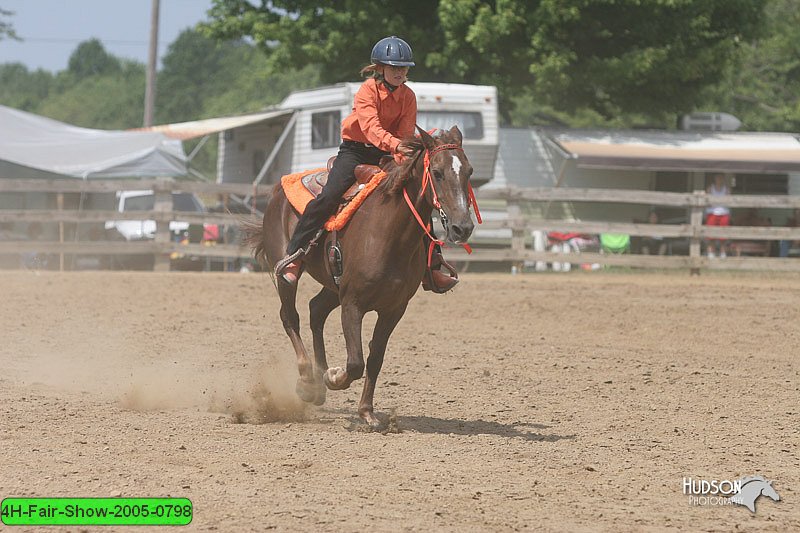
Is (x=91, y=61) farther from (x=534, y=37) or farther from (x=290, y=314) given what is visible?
(x=290, y=314)

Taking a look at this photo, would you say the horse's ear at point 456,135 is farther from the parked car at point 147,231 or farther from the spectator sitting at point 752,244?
the spectator sitting at point 752,244

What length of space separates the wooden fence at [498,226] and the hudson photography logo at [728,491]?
13.9m

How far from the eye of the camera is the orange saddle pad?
743cm

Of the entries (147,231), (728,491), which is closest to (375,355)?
(728,491)

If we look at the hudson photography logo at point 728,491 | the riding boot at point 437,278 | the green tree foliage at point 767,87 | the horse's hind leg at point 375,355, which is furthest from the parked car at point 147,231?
the green tree foliage at point 767,87

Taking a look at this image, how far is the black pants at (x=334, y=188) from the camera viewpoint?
7691 mm

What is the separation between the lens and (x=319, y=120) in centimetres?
2298

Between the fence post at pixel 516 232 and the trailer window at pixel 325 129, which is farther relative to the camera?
the trailer window at pixel 325 129

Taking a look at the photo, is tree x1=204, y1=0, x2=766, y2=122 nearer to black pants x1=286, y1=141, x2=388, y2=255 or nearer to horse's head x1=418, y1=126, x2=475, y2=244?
black pants x1=286, y1=141, x2=388, y2=255

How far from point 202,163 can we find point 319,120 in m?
74.0

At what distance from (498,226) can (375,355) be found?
1281 centimetres

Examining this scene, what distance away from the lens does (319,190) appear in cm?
826

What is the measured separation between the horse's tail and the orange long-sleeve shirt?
6.13 ft

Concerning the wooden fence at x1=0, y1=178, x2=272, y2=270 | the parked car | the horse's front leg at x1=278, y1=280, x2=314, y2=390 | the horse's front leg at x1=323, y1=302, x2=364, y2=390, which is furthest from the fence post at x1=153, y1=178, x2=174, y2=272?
the horse's front leg at x1=323, y1=302, x2=364, y2=390
